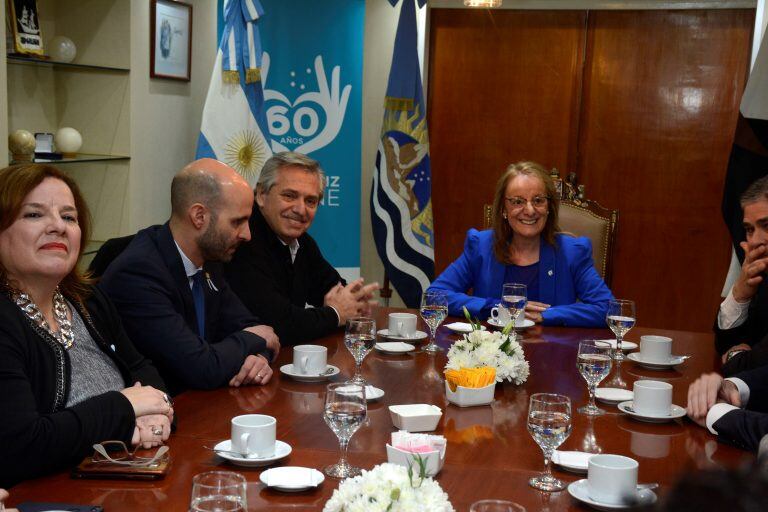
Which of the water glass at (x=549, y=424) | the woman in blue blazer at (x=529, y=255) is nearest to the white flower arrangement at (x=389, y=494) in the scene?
the water glass at (x=549, y=424)

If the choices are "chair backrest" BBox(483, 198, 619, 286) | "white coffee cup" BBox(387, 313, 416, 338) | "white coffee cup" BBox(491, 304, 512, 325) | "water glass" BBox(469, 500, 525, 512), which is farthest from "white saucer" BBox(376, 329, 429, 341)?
"water glass" BBox(469, 500, 525, 512)

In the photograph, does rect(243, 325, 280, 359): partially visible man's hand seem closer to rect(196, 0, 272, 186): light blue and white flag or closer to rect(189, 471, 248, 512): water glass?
rect(189, 471, 248, 512): water glass

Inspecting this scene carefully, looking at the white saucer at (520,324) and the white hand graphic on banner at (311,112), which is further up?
the white hand graphic on banner at (311,112)

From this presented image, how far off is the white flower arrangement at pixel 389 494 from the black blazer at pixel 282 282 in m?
1.70

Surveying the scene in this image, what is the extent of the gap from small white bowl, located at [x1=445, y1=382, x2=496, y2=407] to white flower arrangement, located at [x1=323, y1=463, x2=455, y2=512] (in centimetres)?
93

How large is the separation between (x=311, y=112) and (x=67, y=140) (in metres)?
1.38

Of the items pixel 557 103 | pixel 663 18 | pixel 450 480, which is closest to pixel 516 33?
Result: pixel 557 103

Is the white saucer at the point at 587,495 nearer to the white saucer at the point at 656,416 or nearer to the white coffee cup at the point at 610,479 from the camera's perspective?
the white coffee cup at the point at 610,479

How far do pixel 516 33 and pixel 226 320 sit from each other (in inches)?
128

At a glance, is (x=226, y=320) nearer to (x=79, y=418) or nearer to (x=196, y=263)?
(x=196, y=263)

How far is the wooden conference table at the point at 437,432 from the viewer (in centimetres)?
154

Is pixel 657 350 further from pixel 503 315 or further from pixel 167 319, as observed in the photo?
pixel 167 319

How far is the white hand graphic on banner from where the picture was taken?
4902 millimetres

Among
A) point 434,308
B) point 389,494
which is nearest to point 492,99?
point 434,308
